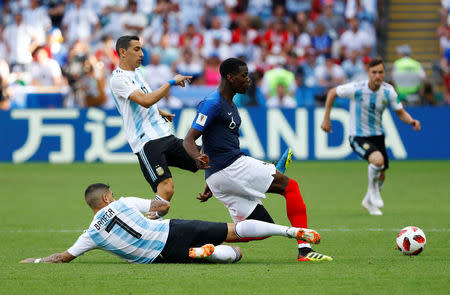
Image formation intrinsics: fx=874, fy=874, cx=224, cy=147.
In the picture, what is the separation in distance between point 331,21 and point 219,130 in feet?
60.7

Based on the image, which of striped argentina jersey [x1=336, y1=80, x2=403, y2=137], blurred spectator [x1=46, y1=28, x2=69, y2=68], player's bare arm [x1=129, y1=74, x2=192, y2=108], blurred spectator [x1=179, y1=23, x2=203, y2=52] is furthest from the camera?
blurred spectator [x1=46, y1=28, x2=69, y2=68]

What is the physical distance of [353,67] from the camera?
24.5 meters

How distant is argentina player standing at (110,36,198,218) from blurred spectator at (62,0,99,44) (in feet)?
55.6

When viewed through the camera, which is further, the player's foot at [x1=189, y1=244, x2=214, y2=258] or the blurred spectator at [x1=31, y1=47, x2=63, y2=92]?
the blurred spectator at [x1=31, y1=47, x2=63, y2=92]

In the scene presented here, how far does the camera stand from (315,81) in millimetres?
24484

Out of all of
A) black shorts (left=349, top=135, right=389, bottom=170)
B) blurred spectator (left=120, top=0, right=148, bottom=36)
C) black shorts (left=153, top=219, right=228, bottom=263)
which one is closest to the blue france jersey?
black shorts (left=153, top=219, right=228, bottom=263)

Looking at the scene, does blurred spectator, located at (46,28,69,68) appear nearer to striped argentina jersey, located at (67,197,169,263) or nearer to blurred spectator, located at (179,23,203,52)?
blurred spectator, located at (179,23,203,52)

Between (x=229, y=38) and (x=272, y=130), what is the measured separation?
546 centimetres

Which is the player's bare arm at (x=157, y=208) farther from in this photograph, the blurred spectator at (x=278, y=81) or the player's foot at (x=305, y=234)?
the blurred spectator at (x=278, y=81)

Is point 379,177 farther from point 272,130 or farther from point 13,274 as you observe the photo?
point 272,130

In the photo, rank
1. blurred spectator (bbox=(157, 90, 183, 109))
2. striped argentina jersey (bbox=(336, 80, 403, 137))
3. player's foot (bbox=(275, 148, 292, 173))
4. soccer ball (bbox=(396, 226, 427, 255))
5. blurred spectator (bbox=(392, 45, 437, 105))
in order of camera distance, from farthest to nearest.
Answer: blurred spectator (bbox=(392, 45, 437, 105)) < blurred spectator (bbox=(157, 90, 183, 109)) < striped argentina jersey (bbox=(336, 80, 403, 137)) < player's foot (bbox=(275, 148, 292, 173)) < soccer ball (bbox=(396, 226, 427, 255))

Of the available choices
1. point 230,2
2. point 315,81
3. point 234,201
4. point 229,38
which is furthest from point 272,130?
point 234,201

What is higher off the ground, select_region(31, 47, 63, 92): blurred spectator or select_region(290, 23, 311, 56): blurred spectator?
select_region(290, 23, 311, 56): blurred spectator

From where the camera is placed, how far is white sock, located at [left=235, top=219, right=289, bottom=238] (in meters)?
7.90
